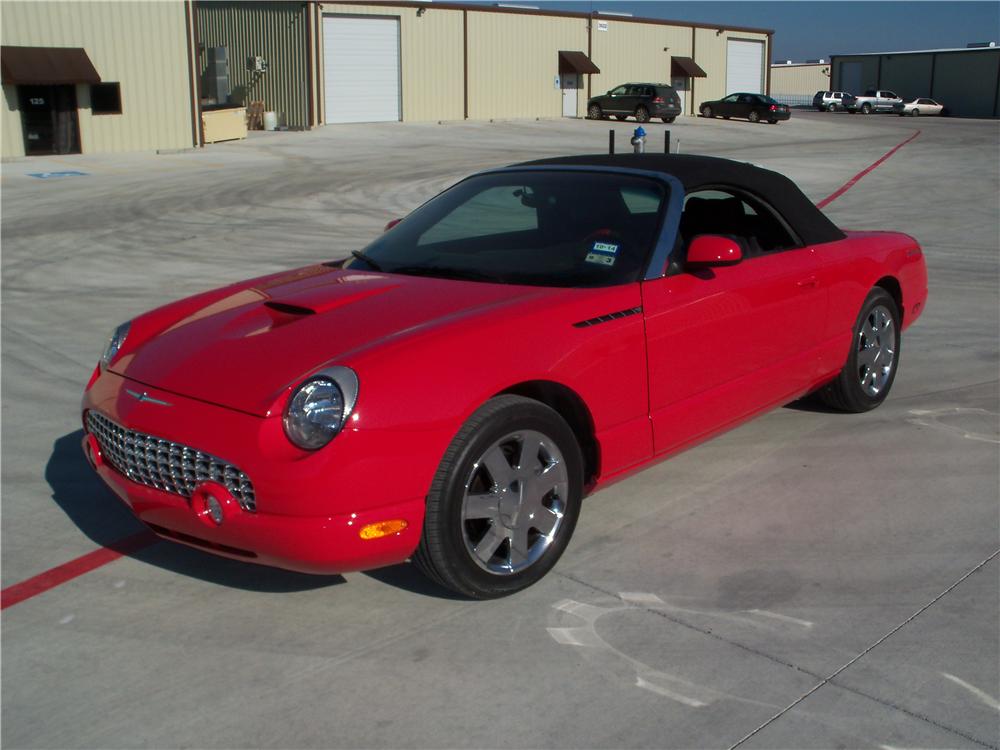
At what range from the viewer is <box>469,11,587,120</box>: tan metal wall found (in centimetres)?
4478

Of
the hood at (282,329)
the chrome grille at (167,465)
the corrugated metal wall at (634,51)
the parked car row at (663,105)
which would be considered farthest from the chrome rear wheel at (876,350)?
the corrugated metal wall at (634,51)

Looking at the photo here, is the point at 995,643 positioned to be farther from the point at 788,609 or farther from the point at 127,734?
the point at 127,734

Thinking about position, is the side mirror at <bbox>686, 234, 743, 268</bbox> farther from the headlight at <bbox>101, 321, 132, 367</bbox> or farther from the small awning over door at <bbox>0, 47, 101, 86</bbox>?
the small awning over door at <bbox>0, 47, 101, 86</bbox>

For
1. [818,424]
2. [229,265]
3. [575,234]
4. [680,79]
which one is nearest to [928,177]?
[229,265]

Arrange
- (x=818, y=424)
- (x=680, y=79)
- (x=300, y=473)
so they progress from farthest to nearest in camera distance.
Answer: (x=680, y=79) → (x=818, y=424) → (x=300, y=473)

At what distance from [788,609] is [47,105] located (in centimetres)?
2898

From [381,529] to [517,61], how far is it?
45362mm

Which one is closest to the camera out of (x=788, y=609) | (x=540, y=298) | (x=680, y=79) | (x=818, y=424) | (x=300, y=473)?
(x=300, y=473)

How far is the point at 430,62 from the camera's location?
4288cm

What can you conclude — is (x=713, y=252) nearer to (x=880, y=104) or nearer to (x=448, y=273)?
(x=448, y=273)

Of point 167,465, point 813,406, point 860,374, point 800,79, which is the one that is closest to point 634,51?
point 800,79

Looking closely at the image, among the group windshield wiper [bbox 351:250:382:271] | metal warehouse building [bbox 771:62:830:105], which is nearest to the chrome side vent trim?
windshield wiper [bbox 351:250:382:271]

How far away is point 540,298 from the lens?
405 cm

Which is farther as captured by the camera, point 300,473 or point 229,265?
point 229,265
